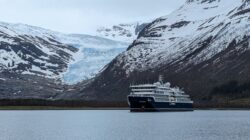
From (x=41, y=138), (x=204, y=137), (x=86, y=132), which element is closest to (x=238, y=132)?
(x=204, y=137)

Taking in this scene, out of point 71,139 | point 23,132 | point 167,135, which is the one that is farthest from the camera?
point 23,132

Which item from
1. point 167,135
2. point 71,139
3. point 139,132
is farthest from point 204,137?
point 71,139

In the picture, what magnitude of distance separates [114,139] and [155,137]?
Result: 7.95 m

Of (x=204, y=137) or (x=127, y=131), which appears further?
(x=127, y=131)

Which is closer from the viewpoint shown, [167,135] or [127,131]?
[167,135]

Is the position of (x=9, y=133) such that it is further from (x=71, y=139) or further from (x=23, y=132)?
(x=71, y=139)

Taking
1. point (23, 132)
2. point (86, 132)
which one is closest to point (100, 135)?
point (86, 132)

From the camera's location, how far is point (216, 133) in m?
111

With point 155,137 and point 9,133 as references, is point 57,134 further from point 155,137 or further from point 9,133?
point 155,137

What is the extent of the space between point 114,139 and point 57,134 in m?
14.6

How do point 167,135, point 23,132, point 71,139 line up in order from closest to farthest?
point 71,139 → point 167,135 → point 23,132

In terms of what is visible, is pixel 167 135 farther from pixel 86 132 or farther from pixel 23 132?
pixel 23 132

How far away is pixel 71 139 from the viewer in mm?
96875

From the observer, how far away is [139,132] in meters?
113
